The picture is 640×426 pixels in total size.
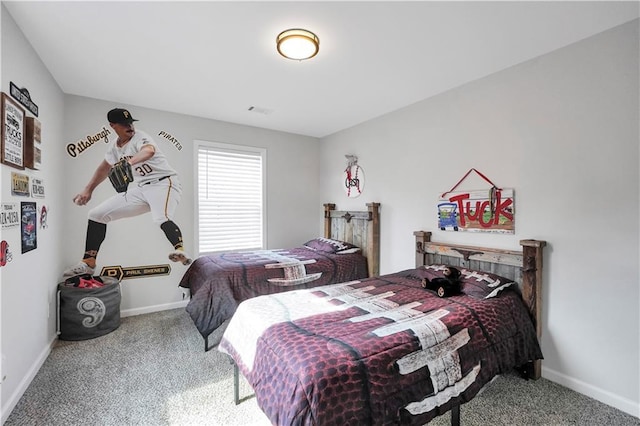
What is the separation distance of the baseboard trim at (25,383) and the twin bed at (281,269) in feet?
3.56

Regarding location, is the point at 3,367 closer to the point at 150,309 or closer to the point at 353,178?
the point at 150,309

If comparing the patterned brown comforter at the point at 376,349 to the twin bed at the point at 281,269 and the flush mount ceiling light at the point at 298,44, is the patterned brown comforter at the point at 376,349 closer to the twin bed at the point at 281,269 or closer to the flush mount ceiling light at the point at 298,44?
the twin bed at the point at 281,269

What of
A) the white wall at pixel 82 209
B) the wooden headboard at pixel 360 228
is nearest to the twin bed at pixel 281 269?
the wooden headboard at pixel 360 228

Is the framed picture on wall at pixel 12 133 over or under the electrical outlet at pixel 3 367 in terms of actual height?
over

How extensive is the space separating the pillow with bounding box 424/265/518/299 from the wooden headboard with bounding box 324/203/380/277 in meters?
1.29

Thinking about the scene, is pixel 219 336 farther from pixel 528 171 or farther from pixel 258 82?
pixel 528 171

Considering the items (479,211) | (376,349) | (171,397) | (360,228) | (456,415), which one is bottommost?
(171,397)

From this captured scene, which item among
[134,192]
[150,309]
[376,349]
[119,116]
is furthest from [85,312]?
[376,349]

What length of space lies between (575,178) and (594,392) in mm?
1447

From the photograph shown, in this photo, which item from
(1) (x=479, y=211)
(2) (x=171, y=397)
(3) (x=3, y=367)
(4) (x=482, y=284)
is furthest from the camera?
(1) (x=479, y=211)

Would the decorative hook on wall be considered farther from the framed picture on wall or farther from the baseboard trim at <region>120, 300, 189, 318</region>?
the framed picture on wall

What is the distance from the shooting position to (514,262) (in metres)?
2.35

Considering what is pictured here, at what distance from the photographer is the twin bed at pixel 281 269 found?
2.73 meters

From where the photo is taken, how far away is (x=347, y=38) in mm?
2061
